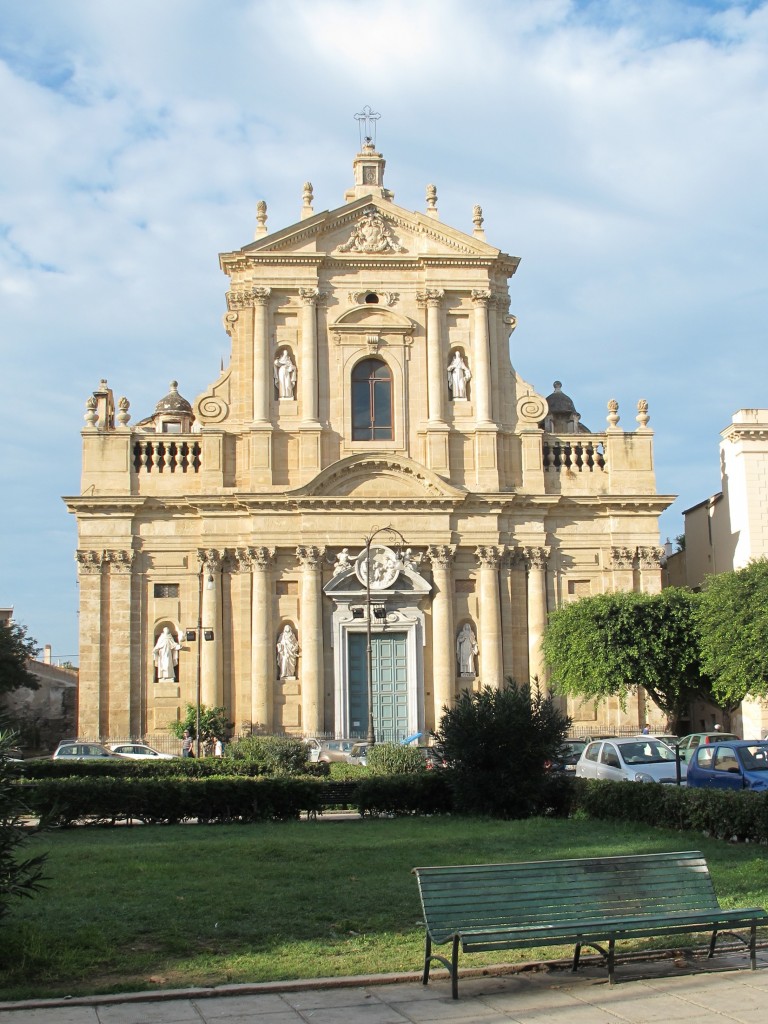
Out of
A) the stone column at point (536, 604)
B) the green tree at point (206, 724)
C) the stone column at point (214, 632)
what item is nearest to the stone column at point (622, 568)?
the stone column at point (536, 604)

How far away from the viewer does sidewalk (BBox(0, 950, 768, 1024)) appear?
8727 mm

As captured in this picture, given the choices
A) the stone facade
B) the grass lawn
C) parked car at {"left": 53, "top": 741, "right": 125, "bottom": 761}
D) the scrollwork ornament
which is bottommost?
the grass lawn

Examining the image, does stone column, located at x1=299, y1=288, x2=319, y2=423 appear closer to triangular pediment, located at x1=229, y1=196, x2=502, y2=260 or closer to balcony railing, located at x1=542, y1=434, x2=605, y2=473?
triangular pediment, located at x1=229, y1=196, x2=502, y2=260

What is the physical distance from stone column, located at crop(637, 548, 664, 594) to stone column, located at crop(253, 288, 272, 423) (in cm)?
1365

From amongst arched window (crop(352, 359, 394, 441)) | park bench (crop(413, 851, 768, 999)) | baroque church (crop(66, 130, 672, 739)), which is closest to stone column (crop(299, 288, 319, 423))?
baroque church (crop(66, 130, 672, 739))

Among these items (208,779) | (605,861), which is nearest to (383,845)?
(208,779)

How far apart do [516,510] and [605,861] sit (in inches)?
1227

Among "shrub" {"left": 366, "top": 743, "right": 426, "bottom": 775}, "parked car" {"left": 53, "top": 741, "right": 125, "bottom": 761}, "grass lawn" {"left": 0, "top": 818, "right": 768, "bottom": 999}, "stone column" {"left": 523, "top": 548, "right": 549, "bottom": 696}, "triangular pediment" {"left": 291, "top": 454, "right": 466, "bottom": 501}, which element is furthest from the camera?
"stone column" {"left": 523, "top": 548, "right": 549, "bottom": 696}

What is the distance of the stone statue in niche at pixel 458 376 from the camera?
41812 mm

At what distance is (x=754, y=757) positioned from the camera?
22.7 m

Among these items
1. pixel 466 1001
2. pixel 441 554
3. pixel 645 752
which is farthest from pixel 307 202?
pixel 466 1001

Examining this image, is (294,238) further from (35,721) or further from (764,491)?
(35,721)

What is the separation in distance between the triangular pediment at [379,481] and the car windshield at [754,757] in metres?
18.2

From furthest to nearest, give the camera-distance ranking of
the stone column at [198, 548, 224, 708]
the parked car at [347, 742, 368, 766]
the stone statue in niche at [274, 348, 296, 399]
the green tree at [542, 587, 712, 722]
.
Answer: the stone statue in niche at [274, 348, 296, 399] → the stone column at [198, 548, 224, 708] → the green tree at [542, 587, 712, 722] → the parked car at [347, 742, 368, 766]
